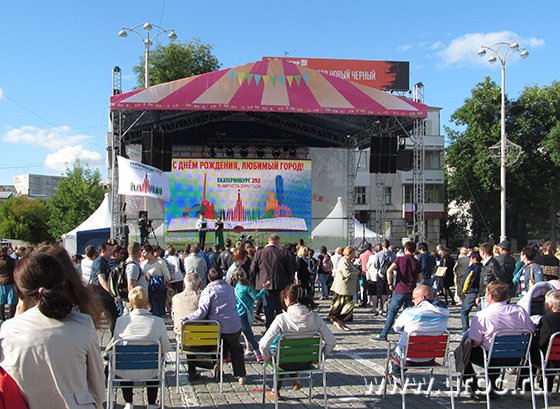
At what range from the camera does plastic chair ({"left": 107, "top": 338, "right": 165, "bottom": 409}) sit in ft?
16.5

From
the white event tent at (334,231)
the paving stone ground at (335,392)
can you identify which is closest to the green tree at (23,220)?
the white event tent at (334,231)

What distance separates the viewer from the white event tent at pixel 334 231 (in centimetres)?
2436

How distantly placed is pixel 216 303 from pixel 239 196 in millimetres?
17136

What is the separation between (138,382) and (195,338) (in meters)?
1.13

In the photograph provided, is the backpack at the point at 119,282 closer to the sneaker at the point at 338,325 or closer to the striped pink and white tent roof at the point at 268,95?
the sneaker at the point at 338,325

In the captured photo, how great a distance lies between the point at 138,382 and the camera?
5.12m

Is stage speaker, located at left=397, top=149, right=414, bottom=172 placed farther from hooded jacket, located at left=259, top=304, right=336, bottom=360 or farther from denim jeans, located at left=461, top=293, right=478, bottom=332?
hooded jacket, located at left=259, top=304, right=336, bottom=360

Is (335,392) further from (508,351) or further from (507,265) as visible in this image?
(507,265)

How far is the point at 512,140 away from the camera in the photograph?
3731 centimetres

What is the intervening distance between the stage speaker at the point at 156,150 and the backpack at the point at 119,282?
11.9m

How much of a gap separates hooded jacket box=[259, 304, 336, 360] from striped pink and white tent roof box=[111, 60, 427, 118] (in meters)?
14.6

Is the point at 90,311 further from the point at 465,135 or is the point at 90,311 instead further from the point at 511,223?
the point at 511,223

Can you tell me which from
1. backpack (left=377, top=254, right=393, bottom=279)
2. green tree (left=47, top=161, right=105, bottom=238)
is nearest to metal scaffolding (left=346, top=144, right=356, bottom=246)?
backpack (left=377, top=254, right=393, bottom=279)

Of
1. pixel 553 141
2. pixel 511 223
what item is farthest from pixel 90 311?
pixel 511 223
